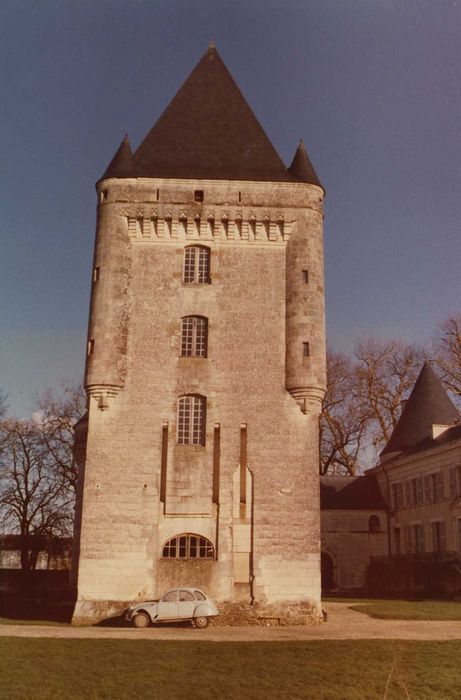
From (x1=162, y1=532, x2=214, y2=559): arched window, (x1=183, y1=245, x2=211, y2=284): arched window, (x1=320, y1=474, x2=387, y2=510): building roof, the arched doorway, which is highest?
(x1=183, y1=245, x2=211, y2=284): arched window

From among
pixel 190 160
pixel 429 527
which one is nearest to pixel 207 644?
pixel 190 160

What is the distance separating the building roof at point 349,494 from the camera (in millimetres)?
42188

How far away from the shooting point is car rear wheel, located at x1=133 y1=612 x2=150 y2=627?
20.2 meters

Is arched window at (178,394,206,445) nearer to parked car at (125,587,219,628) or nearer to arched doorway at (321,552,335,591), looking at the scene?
parked car at (125,587,219,628)

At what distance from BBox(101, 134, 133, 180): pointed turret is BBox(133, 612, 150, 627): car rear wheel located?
1413 centimetres

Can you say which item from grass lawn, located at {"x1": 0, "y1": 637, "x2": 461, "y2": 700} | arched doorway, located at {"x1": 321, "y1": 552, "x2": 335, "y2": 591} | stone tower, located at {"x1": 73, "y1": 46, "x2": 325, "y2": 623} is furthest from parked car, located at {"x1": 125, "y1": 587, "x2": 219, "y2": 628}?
arched doorway, located at {"x1": 321, "y1": 552, "x2": 335, "y2": 591}

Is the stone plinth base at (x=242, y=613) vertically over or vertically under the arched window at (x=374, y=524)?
under

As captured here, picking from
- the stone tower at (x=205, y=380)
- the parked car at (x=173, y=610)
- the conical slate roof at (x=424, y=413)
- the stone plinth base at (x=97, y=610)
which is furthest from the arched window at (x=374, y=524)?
the stone plinth base at (x=97, y=610)

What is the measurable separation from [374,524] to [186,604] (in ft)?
79.4

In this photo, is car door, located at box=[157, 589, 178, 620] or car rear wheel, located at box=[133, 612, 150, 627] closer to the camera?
car rear wheel, located at box=[133, 612, 150, 627]

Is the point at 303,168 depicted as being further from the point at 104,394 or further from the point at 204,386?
the point at 104,394

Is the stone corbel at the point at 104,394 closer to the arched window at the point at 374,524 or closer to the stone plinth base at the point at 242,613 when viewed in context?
the stone plinth base at the point at 242,613

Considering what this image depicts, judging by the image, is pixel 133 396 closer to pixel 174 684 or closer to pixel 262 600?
pixel 262 600

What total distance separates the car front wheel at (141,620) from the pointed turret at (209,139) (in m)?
14.0
